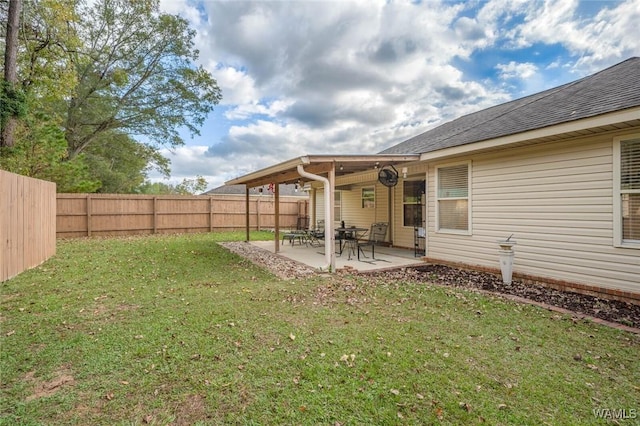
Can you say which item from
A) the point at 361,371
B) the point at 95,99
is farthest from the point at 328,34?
the point at 95,99

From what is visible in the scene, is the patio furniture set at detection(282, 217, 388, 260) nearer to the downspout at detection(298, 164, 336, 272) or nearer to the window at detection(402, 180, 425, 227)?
the window at detection(402, 180, 425, 227)

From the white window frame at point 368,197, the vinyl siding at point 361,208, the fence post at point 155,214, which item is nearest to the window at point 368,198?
the white window frame at point 368,197

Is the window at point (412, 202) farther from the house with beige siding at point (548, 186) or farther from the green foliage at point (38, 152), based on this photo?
the green foliage at point (38, 152)

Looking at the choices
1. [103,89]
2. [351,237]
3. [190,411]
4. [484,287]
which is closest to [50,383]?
[190,411]

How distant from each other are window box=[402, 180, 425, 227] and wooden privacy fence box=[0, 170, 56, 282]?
9.54 meters

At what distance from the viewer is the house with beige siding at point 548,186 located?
4.69 m

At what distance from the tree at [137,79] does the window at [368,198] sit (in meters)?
12.1

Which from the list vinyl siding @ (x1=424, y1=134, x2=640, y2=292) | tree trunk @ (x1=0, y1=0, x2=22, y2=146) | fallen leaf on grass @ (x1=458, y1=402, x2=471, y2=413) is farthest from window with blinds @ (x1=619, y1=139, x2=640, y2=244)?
tree trunk @ (x1=0, y1=0, x2=22, y2=146)

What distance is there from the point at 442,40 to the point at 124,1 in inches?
638

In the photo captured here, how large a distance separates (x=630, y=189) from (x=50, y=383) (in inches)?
291

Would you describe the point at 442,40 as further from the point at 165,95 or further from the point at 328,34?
the point at 165,95

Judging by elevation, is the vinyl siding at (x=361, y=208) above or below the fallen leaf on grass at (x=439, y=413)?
above

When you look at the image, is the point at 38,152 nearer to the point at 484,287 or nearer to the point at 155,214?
the point at 155,214

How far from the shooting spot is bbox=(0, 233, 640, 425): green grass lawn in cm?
225
